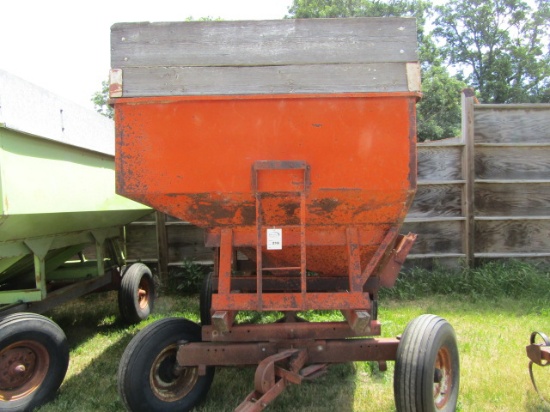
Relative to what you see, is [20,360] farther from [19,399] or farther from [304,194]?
[304,194]

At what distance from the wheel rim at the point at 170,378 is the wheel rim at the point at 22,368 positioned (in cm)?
95

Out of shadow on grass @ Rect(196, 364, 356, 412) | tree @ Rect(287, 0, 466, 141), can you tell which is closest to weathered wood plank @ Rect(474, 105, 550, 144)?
shadow on grass @ Rect(196, 364, 356, 412)

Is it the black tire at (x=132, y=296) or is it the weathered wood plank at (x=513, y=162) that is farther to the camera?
the weathered wood plank at (x=513, y=162)

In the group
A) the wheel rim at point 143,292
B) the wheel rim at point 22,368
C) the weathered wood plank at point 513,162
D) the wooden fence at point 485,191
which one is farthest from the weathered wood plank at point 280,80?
the weathered wood plank at point 513,162

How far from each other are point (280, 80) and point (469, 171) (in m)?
4.50

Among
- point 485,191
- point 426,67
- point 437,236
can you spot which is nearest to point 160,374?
point 437,236

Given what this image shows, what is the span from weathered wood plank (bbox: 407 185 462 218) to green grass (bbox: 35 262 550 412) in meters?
0.89

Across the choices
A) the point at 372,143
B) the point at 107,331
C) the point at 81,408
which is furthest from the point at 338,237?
the point at 107,331

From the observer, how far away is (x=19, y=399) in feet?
11.2

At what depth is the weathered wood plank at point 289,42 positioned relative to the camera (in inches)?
128

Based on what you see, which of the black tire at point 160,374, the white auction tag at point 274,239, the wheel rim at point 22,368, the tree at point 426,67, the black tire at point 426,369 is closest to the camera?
the black tire at point 426,369

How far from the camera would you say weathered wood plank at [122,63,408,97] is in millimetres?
3234

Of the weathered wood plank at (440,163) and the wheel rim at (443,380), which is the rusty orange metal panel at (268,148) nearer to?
the wheel rim at (443,380)

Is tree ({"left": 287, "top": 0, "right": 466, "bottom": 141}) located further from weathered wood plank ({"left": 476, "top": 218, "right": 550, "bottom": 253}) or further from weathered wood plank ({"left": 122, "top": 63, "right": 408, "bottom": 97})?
weathered wood plank ({"left": 122, "top": 63, "right": 408, "bottom": 97})
